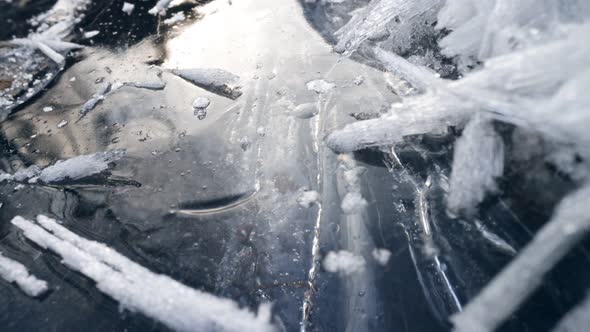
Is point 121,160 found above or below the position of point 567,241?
below

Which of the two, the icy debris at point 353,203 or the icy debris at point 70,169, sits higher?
the icy debris at point 353,203

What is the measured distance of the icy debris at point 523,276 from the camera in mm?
1264

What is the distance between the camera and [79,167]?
219 cm

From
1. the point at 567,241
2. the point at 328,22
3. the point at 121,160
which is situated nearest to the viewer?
the point at 567,241

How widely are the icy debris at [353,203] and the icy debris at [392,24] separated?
3.97ft

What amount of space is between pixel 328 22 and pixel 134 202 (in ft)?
6.80

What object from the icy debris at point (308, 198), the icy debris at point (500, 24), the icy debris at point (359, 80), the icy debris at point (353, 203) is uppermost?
the icy debris at point (500, 24)

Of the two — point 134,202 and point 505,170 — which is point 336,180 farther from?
point 134,202

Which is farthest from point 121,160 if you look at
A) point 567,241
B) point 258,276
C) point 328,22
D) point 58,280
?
point 567,241

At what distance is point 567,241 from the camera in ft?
4.17

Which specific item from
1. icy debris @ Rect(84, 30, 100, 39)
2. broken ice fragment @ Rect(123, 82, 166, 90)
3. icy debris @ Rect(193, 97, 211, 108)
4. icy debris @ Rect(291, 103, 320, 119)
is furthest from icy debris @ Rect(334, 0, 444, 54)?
icy debris @ Rect(84, 30, 100, 39)

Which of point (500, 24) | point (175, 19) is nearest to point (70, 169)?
point (175, 19)

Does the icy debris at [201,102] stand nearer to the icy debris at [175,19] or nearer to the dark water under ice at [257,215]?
the dark water under ice at [257,215]

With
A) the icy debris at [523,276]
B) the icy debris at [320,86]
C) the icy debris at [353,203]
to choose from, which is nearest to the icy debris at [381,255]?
the icy debris at [353,203]
